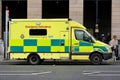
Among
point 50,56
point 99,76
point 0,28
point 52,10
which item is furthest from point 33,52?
point 52,10

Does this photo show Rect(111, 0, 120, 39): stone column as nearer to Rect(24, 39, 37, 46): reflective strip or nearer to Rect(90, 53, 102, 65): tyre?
Rect(90, 53, 102, 65): tyre

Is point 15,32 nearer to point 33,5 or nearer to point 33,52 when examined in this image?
point 33,52

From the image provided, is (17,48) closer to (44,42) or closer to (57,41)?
(44,42)

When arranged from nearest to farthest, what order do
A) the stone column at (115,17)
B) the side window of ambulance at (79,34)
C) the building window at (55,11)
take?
the side window of ambulance at (79,34)
the stone column at (115,17)
the building window at (55,11)

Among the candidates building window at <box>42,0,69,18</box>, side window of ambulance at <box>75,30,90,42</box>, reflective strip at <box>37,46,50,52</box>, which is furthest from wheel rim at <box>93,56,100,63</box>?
building window at <box>42,0,69,18</box>

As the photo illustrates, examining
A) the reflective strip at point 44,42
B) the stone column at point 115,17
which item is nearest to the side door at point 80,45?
the reflective strip at point 44,42

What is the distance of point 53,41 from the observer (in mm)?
24766

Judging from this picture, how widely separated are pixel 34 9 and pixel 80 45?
10930 millimetres

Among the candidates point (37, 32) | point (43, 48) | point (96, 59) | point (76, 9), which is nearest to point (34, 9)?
point (76, 9)

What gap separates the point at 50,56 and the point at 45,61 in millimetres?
2692

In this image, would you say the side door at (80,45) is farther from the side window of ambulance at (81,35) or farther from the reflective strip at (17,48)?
the reflective strip at (17,48)

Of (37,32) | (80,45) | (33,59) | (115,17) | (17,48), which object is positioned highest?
(115,17)

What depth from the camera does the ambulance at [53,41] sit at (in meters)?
24.8

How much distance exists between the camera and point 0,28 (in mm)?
34781
